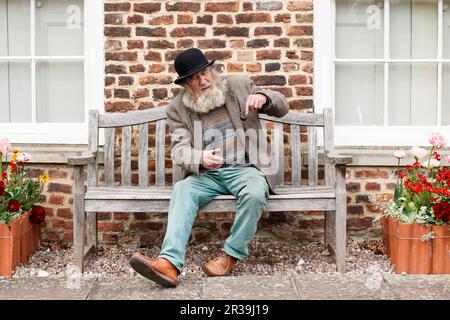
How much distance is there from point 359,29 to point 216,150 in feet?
5.65

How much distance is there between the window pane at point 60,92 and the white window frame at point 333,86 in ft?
6.16

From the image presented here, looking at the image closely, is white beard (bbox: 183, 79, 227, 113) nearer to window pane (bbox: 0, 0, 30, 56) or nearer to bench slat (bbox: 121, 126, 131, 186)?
bench slat (bbox: 121, 126, 131, 186)

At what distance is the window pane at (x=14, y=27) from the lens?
19.8 feet

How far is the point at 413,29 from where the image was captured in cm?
600

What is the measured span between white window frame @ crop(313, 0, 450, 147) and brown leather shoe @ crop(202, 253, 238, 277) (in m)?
1.47

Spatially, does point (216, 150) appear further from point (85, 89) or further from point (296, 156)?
point (85, 89)

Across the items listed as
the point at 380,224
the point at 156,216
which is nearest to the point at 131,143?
the point at 156,216

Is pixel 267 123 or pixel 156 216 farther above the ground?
pixel 267 123

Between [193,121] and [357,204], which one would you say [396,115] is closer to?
[357,204]

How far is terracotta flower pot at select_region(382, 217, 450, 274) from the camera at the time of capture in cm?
513

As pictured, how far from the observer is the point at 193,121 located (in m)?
5.32

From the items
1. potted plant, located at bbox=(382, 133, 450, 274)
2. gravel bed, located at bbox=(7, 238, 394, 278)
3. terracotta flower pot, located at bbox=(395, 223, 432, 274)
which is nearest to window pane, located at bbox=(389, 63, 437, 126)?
potted plant, located at bbox=(382, 133, 450, 274)

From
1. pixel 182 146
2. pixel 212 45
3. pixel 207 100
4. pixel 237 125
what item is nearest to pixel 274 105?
pixel 237 125

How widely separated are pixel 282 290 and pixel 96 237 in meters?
1.72
